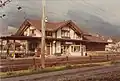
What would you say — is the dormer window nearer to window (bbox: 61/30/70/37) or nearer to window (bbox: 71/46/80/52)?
window (bbox: 61/30/70/37)

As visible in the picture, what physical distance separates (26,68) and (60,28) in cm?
3241

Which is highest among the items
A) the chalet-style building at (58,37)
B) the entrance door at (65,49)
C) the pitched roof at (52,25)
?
the pitched roof at (52,25)

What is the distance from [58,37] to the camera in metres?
54.5

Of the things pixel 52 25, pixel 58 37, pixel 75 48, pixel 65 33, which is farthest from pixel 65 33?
pixel 75 48

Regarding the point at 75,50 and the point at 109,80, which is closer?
the point at 109,80

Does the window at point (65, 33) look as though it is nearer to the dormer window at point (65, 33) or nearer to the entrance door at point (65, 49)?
the dormer window at point (65, 33)

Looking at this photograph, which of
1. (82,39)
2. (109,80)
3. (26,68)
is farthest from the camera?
(82,39)

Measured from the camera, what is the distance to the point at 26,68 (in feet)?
74.9

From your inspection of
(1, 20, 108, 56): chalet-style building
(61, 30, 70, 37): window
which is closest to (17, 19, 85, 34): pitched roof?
(1, 20, 108, 56): chalet-style building

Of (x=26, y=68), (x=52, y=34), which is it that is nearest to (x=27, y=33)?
(x=52, y=34)

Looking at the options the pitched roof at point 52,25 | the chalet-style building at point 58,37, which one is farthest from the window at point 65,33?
the pitched roof at point 52,25

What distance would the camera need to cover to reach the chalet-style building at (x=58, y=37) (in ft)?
172

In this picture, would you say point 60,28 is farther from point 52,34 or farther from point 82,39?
point 82,39

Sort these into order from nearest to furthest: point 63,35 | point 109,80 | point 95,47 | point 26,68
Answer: point 109,80
point 26,68
point 63,35
point 95,47
